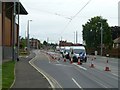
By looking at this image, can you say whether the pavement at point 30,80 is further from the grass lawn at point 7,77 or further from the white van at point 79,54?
the white van at point 79,54

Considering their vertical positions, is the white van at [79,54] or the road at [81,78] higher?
the white van at [79,54]

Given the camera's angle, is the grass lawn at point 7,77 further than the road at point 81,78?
No

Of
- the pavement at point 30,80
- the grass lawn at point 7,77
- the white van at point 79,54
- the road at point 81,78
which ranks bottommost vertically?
the road at point 81,78

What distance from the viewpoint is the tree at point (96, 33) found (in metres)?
116

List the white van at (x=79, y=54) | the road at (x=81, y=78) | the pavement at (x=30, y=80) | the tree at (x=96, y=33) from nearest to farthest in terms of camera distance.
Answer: the pavement at (x=30, y=80) → the road at (x=81, y=78) → the white van at (x=79, y=54) → the tree at (x=96, y=33)

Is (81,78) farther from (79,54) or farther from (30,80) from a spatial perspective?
(79,54)

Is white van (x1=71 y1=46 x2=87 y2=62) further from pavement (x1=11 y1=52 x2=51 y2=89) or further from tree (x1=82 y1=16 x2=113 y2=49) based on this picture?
tree (x1=82 y1=16 x2=113 y2=49)

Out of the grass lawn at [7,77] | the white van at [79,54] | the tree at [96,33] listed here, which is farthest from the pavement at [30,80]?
the tree at [96,33]

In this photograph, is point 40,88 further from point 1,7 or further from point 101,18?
point 101,18

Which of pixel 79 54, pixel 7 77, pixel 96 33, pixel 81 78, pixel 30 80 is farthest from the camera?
pixel 96 33

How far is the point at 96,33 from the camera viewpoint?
119250 millimetres

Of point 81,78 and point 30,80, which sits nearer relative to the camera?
point 30,80

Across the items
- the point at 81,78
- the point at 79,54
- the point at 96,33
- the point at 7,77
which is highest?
the point at 96,33

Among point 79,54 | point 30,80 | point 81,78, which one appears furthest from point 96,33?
point 30,80
